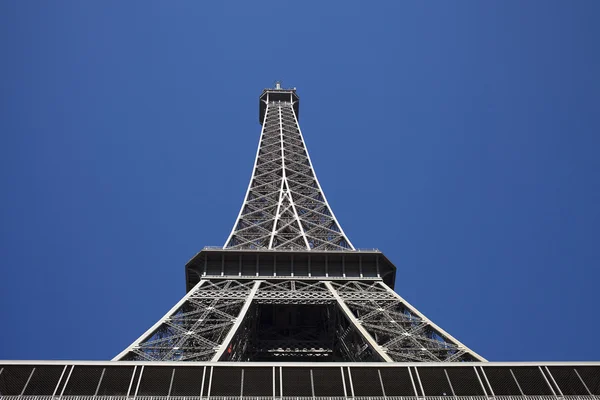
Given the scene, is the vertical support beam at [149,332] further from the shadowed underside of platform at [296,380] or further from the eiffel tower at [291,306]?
the shadowed underside of platform at [296,380]

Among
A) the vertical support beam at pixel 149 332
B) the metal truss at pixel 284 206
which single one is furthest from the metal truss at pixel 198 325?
→ the metal truss at pixel 284 206

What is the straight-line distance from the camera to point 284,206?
5372 cm

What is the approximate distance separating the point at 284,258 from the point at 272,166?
26610mm

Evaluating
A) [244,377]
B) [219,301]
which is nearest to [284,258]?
[219,301]

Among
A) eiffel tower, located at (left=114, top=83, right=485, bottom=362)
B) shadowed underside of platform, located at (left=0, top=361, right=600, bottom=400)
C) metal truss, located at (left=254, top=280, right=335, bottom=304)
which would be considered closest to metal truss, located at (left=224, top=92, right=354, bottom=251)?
eiffel tower, located at (left=114, top=83, right=485, bottom=362)

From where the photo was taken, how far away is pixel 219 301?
35281 mm

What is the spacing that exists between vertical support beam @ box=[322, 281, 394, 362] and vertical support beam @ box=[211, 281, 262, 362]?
4445mm

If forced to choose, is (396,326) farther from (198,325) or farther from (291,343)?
(198,325)

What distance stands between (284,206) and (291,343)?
17.7 m

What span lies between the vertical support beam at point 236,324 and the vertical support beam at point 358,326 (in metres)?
4.44

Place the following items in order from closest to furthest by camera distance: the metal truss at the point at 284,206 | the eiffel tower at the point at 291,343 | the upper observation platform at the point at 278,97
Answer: the eiffel tower at the point at 291,343 → the metal truss at the point at 284,206 → the upper observation platform at the point at 278,97

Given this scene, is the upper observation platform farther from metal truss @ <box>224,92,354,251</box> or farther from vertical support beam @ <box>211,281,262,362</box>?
vertical support beam @ <box>211,281,262,362</box>

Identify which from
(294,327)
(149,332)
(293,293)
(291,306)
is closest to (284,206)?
(294,327)

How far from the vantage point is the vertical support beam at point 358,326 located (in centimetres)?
2750
